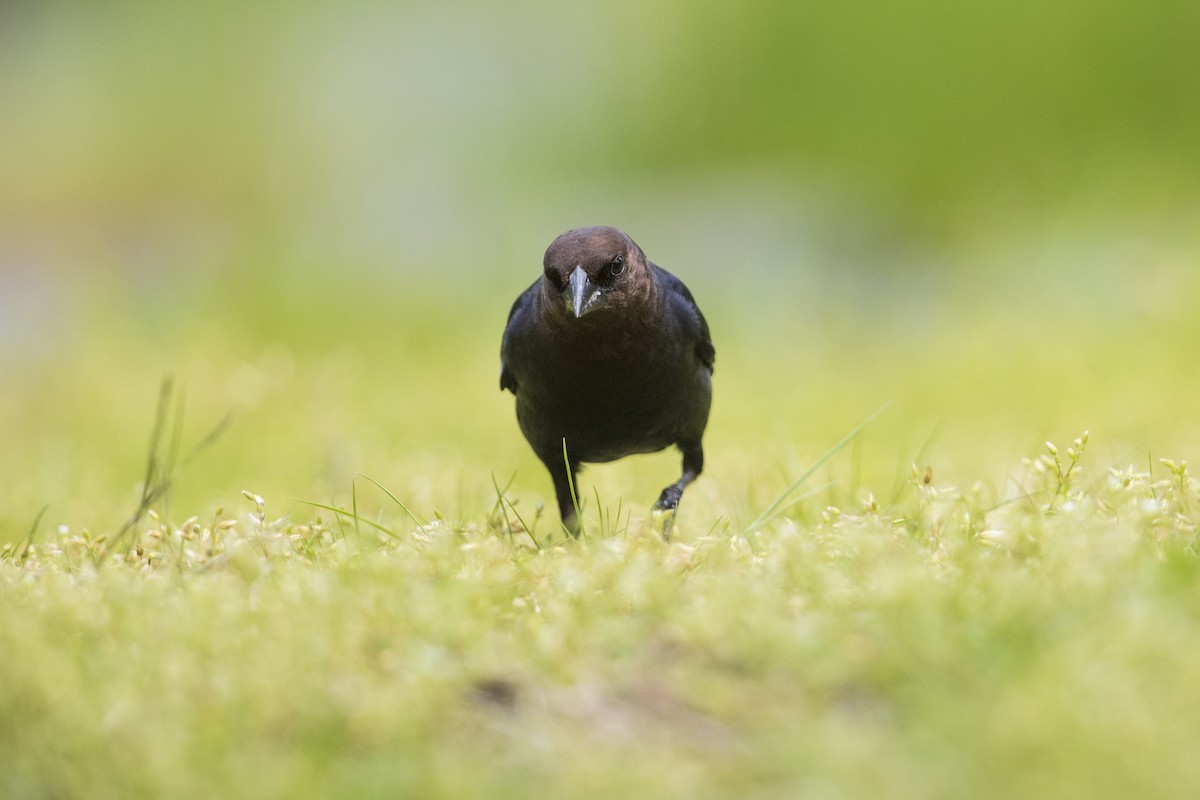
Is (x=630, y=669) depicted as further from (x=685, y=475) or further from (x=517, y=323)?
(x=685, y=475)

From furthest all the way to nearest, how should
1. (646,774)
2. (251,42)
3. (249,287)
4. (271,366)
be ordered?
(251,42) → (249,287) → (271,366) → (646,774)

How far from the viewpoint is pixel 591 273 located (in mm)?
3814

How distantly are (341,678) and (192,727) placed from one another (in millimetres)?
256

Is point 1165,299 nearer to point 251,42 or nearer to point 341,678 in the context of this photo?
point 341,678

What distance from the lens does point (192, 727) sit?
2.13 meters

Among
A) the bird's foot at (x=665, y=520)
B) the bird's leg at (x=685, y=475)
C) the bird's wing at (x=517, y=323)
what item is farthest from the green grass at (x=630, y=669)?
the bird's wing at (x=517, y=323)

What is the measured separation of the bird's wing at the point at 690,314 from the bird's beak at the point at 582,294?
530 millimetres

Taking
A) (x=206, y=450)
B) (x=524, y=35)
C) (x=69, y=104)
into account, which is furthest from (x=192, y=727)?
(x=69, y=104)

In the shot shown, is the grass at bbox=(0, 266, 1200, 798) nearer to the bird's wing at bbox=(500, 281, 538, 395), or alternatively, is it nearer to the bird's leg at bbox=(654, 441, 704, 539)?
the bird's leg at bbox=(654, 441, 704, 539)

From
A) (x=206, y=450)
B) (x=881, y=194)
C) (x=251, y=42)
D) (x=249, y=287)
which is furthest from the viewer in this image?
(x=251, y=42)

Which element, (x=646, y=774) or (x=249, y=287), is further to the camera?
(x=249, y=287)

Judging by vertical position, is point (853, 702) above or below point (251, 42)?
below

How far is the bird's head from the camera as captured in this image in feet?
12.4

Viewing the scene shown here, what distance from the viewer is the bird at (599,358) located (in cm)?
385
